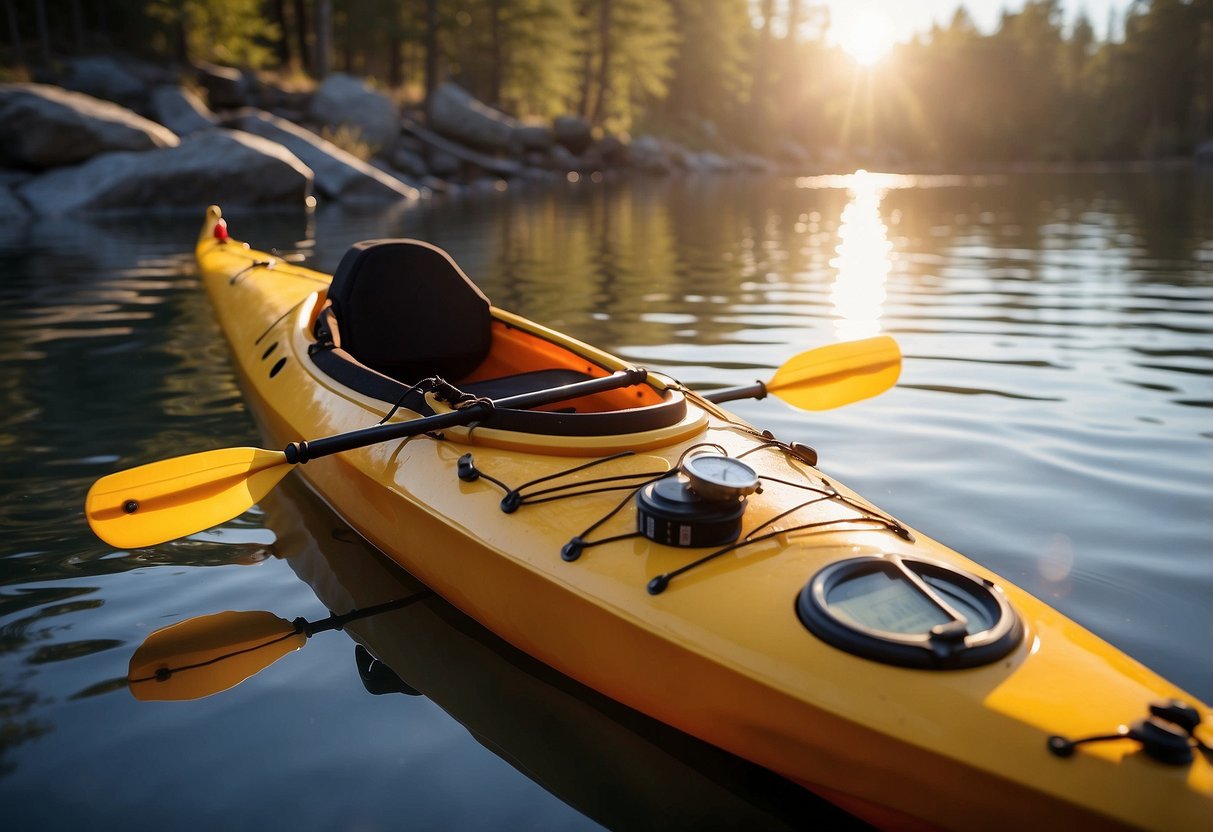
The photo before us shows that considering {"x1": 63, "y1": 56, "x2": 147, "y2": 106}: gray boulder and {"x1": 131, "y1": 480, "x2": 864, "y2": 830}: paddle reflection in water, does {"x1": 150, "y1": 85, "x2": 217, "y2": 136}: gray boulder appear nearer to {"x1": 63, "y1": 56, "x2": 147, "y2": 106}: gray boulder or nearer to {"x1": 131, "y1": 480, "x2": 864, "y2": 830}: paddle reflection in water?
{"x1": 63, "y1": 56, "x2": 147, "y2": 106}: gray boulder

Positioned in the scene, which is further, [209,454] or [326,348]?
[326,348]

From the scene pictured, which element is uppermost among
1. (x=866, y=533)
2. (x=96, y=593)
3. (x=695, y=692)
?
(x=866, y=533)

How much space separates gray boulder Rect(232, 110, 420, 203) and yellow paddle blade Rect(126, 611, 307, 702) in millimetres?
15883

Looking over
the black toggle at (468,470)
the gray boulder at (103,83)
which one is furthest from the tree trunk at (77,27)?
the black toggle at (468,470)

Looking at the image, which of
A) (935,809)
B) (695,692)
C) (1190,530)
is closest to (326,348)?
(695,692)

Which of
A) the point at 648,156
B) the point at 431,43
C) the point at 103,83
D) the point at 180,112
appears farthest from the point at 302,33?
the point at 648,156

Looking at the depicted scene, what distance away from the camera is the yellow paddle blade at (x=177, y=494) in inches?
109

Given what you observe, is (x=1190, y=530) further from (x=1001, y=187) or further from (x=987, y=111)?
(x=987, y=111)

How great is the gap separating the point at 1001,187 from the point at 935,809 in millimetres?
30560

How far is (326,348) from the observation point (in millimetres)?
3938

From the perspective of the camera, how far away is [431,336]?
427 centimetres

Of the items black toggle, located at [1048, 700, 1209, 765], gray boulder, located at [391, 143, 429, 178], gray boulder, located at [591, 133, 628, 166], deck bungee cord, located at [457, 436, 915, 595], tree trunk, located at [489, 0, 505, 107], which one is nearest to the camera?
black toggle, located at [1048, 700, 1209, 765]

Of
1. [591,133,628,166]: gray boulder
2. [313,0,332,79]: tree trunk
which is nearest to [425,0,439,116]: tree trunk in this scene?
[313,0,332,79]: tree trunk

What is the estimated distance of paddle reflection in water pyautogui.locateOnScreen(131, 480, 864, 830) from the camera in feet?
7.11
